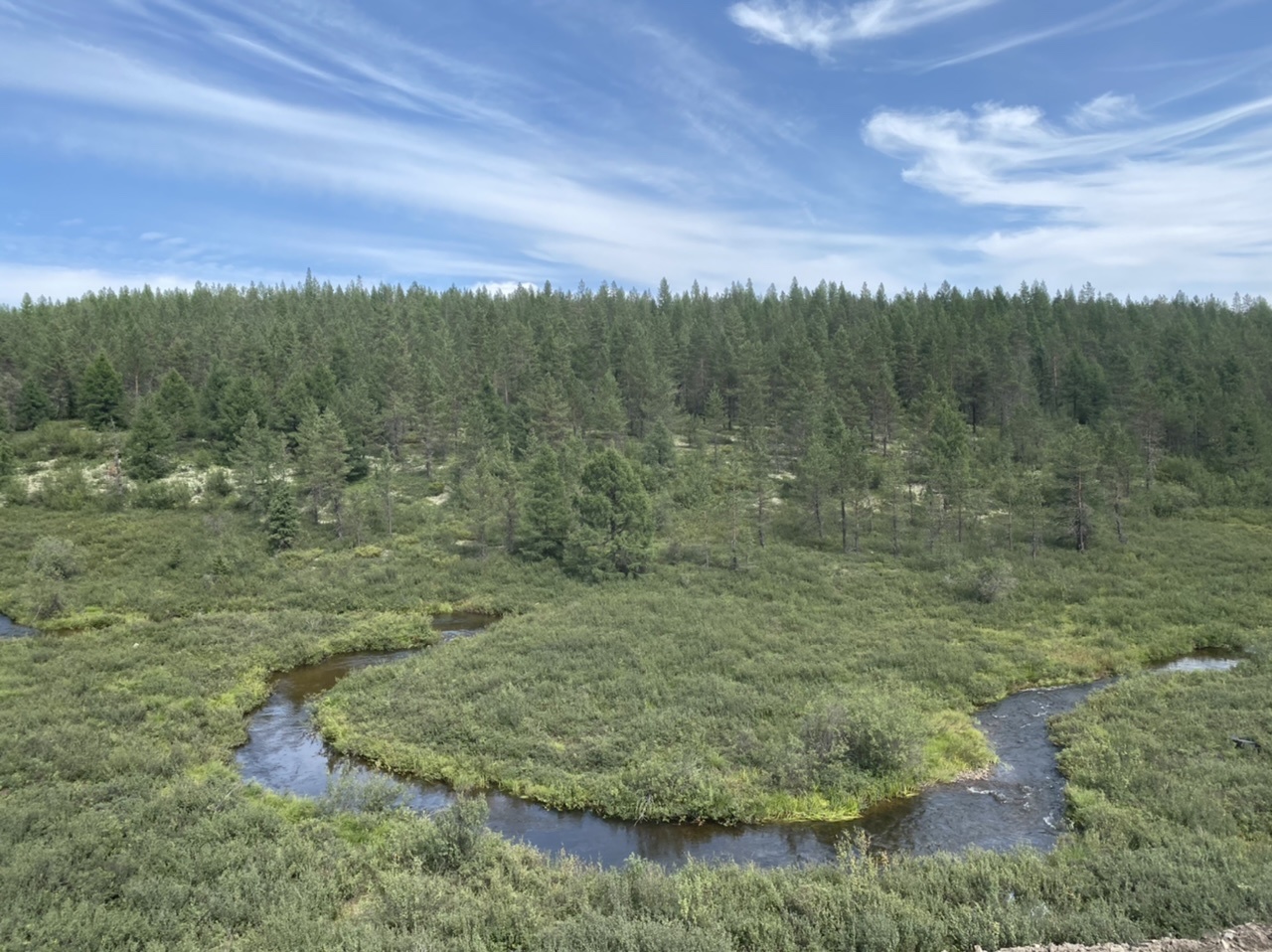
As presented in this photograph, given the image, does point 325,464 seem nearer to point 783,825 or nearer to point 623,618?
point 623,618

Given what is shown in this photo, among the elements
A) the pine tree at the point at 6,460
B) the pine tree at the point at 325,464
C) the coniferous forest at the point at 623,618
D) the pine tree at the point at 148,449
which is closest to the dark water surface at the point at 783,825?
the coniferous forest at the point at 623,618

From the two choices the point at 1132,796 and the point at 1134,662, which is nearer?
the point at 1132,796

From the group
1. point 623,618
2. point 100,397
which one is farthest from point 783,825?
point 100,397

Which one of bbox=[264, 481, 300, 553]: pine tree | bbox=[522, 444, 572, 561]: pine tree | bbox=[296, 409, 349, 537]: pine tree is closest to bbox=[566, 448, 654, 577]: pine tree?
bbox=[522, 444, 572, 561]: pine tree

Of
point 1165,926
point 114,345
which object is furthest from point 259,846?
point 114,345

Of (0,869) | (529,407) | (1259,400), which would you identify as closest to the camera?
(0,869)

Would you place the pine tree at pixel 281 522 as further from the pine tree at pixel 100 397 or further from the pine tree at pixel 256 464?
the pine tree at pixel 100 397

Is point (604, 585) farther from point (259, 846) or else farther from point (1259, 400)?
point (1259, 400)
